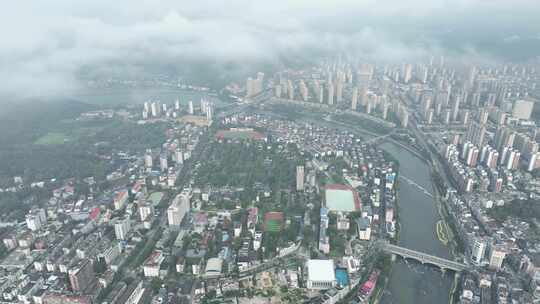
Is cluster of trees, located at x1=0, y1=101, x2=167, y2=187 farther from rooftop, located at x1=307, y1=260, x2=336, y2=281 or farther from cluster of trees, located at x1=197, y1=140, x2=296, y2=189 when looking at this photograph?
rooftop, located at x1=307, y1=260, x2=336, y2=281

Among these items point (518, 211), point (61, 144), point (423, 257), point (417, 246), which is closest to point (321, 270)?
point (423, 257)

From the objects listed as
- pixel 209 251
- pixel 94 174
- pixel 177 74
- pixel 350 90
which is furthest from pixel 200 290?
pixel 177 74

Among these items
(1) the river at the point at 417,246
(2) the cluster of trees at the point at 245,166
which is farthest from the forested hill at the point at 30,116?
(1) the river at the point at 417,246

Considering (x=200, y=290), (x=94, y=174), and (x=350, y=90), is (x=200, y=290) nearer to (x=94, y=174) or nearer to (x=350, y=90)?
(x=94, y=174)

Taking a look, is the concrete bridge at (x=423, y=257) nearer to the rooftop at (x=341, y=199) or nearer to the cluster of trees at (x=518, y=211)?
the rooftop at (x=341, y=199)

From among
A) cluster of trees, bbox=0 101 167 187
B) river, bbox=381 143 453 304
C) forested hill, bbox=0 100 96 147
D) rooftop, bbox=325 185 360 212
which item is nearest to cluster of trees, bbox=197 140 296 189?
rooftop, bbox=325 185 360 212

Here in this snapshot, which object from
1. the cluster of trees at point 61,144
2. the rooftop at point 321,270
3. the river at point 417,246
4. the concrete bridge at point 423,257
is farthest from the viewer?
the cluster of trees at point 61,144

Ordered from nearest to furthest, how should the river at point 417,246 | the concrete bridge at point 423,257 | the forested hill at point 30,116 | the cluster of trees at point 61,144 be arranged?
the river at point 417,246
the concrete bridge at point 423,257
the cluster of trees at point 61,144
the forested hill at point 30,116

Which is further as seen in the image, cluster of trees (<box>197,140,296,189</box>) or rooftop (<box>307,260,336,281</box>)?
cluster of trees (<box>197,140,296,189</box>)
